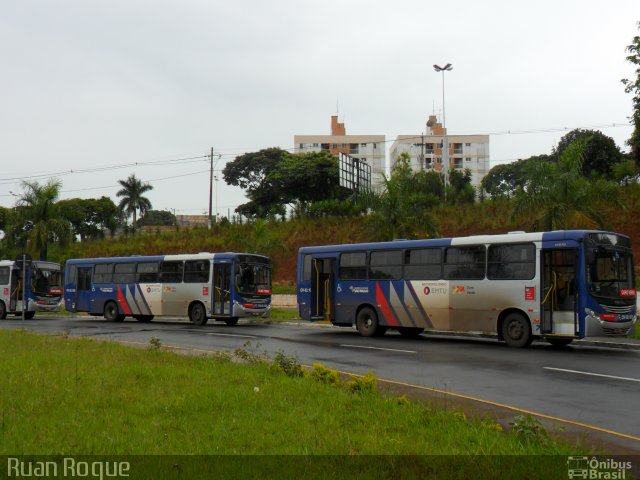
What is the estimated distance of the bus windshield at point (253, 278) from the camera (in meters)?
27.9

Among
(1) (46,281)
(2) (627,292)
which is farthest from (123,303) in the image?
(2) (627,292)

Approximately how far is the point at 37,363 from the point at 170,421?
6.04 metres

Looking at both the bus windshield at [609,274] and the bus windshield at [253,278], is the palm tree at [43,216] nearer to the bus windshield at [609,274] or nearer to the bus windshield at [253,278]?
the bus windshield at [253,278]

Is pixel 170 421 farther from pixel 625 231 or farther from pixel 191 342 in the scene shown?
pixel 625 231

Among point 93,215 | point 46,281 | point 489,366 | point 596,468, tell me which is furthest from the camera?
point 93,215

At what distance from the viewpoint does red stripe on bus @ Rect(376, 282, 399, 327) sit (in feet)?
71.8

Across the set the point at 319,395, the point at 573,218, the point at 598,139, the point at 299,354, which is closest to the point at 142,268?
the point at 299,354

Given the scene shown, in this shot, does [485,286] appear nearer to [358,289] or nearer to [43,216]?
[358,289]

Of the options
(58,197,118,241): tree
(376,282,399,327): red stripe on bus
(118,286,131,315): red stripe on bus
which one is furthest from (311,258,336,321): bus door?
(58,197,118,241): tree

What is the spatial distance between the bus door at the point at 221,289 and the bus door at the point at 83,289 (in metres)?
Result: 8.21

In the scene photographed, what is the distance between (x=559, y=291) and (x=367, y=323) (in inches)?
265

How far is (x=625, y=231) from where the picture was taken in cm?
3719

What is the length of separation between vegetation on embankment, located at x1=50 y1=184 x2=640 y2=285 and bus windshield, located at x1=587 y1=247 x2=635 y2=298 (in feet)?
44.3

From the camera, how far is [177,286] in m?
29.3
